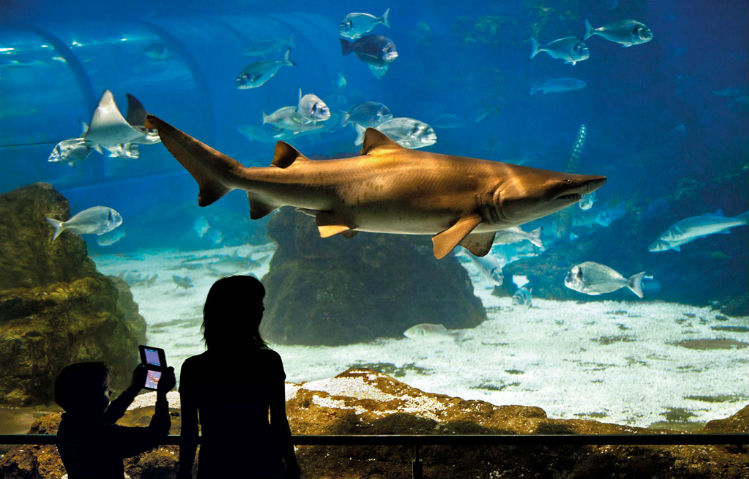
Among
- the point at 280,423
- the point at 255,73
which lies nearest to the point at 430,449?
the point at 280,423

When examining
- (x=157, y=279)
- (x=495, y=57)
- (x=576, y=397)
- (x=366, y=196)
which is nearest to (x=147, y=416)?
A: (x=366, y=196)

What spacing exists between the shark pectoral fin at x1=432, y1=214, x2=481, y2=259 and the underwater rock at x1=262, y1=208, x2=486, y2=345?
7.51 metres

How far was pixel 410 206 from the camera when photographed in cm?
195

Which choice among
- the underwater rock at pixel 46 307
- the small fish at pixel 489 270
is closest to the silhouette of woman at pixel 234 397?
the underwater rock at pixel 46 307

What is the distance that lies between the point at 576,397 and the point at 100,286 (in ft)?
20.0

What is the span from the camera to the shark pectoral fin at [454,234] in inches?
70.7

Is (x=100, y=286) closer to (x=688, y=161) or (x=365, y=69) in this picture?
(x=688, y=161)

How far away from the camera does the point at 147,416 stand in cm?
285

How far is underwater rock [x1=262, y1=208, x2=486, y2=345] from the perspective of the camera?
30.5 ft

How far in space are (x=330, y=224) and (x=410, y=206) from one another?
1.34ft

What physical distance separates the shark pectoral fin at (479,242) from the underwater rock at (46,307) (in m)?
4.34

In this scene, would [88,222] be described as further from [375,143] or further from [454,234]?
[454,234]

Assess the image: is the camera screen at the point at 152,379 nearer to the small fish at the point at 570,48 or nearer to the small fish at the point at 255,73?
the small fish at the point at 255,73

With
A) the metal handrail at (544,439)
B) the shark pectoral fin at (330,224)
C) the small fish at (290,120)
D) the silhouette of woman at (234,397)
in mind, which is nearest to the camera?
the silhouette of woman at (234,397)
